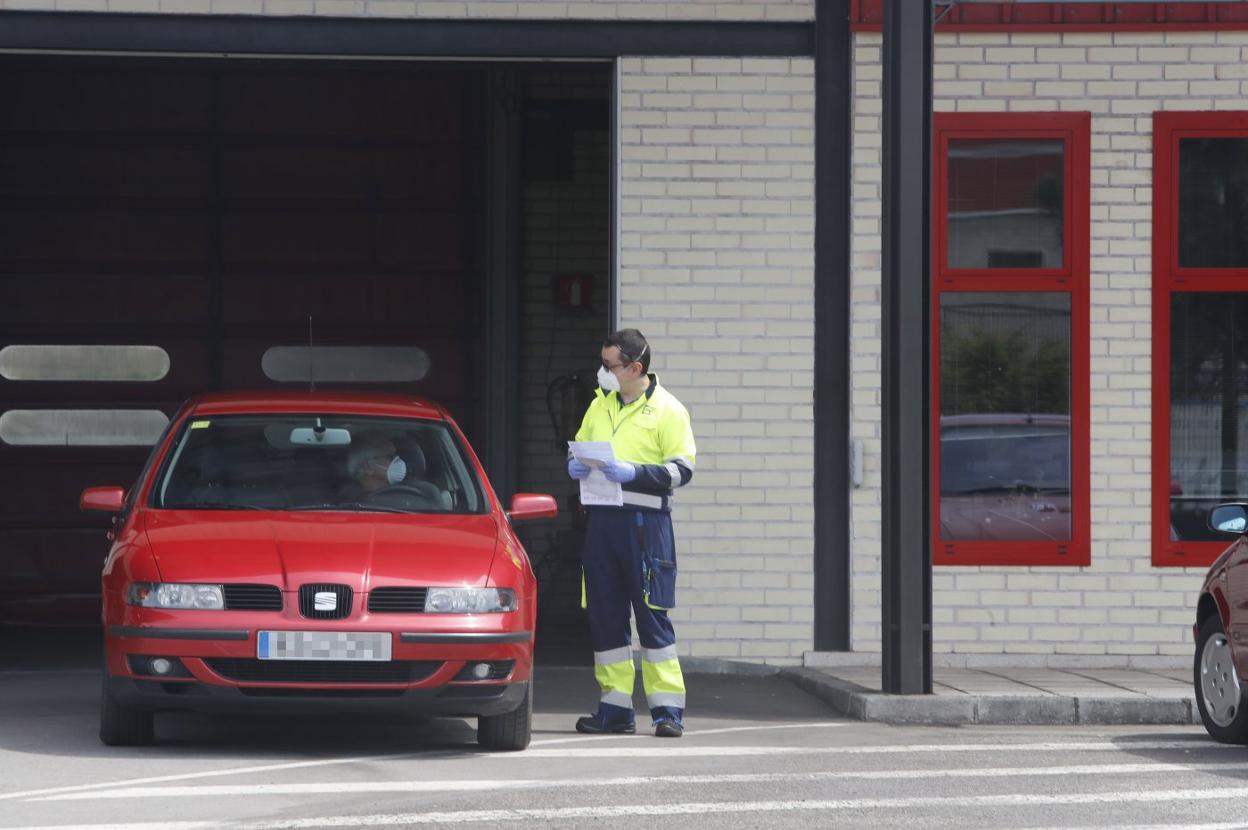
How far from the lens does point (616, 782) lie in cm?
759

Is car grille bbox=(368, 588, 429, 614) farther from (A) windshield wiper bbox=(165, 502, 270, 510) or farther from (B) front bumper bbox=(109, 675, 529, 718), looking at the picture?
(A) windshield wiper bbox=(165, 502, 270, 510)

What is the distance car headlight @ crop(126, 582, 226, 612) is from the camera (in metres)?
7.92

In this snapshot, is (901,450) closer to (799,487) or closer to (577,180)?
(799,487)

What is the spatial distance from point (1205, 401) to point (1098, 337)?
776 millimetres

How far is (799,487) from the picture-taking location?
38.5 feet

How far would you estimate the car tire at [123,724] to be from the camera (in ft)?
27.0

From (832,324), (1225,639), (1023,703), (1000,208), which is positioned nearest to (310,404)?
(832,324)

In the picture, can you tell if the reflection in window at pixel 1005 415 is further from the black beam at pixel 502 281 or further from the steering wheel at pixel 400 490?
the steering wheel at pixel 400 490

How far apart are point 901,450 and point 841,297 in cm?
205

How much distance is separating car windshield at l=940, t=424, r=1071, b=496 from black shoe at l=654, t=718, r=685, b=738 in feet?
11.0

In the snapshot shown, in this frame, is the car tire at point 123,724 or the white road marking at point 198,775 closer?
the white road marking at point 198,775

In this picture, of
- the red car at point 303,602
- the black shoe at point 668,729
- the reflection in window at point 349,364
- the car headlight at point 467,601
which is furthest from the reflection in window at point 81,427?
the car headlight at point 467,601

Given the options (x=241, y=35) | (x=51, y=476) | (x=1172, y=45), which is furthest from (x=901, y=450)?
(x=51, y=476)

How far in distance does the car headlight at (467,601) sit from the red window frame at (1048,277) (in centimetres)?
426
